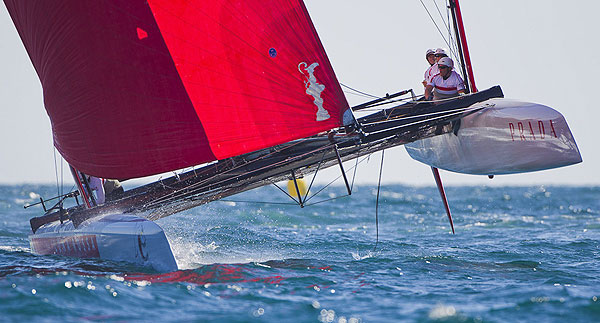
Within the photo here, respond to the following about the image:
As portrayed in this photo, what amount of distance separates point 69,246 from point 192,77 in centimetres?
291

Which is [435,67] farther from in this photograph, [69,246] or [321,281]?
[69,246]

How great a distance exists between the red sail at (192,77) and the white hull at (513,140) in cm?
173

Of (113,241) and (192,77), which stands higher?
(192,77)

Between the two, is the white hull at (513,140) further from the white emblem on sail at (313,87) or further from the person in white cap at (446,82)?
the white emblem on sail at (313,87)

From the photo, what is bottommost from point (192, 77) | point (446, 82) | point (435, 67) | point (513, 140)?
point (513, 140)

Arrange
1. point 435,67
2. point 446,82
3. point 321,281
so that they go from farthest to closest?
point 435,67, point 446,82, point 321,281

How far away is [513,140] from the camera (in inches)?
304

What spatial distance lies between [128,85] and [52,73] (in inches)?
50.3

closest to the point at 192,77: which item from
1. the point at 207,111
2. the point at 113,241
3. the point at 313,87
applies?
the point at 207,111

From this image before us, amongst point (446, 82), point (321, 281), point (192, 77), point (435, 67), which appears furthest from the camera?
point (435, 67)

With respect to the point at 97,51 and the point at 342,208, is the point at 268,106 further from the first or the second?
the point at 342,208

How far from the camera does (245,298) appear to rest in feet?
19.2

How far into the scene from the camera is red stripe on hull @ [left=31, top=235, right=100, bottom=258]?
812 cm

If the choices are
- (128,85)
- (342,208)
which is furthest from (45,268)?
(342,208)
